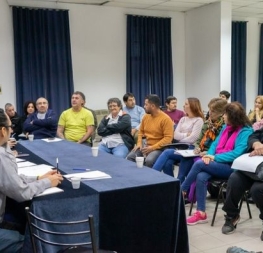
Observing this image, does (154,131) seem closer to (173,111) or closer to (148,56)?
(173,111)

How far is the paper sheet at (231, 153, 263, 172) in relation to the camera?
2930mm

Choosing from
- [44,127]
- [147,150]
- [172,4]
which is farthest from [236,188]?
[172,4]

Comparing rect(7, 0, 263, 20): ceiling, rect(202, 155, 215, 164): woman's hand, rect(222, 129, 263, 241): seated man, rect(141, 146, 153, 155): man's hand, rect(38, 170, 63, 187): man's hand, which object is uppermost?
rect(7, 0, 263, 20): ceiling

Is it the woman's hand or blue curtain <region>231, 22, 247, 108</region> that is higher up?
blue curtain <region>231, 22, 247, 108</region>

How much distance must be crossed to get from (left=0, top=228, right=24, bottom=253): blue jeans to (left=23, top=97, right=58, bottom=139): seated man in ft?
10.2

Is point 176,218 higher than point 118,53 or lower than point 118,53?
lower

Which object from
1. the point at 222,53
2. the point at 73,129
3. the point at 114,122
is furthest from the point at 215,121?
the point at 222,53

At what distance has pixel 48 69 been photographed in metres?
6.61

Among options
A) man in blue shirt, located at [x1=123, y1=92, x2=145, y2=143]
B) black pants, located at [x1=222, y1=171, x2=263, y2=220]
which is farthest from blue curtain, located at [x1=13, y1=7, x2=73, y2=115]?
black pants, located at [x1=222, y1=171, x2=263, y2=220]

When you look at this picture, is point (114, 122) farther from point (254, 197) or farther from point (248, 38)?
point (248, 38)

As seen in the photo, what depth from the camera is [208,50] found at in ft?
23.2

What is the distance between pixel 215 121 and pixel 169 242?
175 centimetres

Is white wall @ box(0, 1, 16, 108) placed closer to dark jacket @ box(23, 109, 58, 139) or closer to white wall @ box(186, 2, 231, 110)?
dark jacket @ box(23, 109, 58, 139)

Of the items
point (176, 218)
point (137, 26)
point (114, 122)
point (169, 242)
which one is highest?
point (137, 26)
